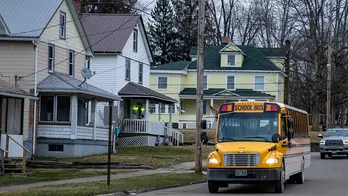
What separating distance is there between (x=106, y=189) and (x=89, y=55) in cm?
2343

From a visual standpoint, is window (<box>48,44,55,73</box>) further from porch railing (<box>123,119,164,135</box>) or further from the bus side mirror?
the bus side mirror

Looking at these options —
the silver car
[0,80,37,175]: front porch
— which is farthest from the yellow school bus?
the silver car

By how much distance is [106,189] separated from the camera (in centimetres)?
2089

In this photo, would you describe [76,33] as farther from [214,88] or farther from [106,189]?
[214,88]

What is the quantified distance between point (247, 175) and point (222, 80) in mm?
49695

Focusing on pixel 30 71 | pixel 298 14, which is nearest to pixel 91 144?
pixel 30 71

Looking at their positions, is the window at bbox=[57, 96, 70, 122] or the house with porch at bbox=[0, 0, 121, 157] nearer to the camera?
the house with porch at bbox=[0, 0, 121, 157]

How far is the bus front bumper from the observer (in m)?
20.2

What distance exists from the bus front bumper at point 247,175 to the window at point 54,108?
18562mm

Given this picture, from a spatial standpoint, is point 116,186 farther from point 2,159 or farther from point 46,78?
point 46,78

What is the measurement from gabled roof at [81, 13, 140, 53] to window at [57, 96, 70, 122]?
378 inches

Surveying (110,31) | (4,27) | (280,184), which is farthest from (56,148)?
(280,184)

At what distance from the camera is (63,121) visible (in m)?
37.7

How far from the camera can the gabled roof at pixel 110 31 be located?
4769cm
